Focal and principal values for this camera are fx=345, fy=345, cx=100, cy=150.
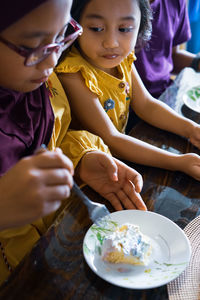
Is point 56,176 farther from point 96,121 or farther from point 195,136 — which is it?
point 195,136

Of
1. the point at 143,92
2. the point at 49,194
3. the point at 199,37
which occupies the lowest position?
the point at 199,37

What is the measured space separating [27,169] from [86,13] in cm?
70

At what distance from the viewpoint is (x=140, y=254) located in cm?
78

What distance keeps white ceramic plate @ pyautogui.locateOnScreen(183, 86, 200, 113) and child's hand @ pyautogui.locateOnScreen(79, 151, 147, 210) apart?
1.93 ft

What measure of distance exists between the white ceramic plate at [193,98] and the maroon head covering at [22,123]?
26.4 inches

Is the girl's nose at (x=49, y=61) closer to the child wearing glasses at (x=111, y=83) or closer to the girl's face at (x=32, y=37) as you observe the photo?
the girl's face at (x=32, y=37)

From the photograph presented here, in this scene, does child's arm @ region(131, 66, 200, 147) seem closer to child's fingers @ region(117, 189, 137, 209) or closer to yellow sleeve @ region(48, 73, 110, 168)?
yellow sleeve @ region(48, 73, 110, 168)

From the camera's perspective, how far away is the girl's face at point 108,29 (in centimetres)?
111

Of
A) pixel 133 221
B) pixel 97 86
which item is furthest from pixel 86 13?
pixel 133 221

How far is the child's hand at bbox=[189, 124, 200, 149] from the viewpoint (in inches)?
48.6

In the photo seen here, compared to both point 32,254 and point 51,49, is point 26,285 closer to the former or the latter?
point 32,254

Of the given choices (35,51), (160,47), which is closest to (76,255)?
(35,51)

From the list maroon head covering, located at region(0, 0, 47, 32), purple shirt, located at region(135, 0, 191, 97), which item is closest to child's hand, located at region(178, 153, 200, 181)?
maroon head covering, located at region(0, 0, 47, 32)

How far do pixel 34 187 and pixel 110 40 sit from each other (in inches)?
27.6
